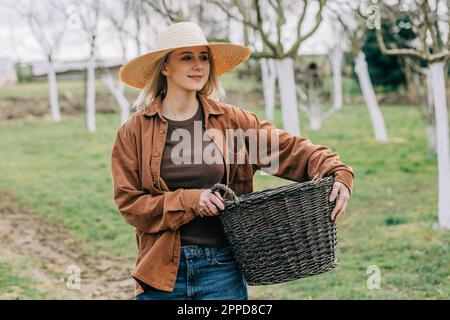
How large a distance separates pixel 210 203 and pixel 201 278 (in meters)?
0.34

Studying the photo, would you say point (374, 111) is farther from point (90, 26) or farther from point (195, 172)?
point (195, 172)

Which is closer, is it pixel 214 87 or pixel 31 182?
pixel 214 87

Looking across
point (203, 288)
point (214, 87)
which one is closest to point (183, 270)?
point (203, 288)

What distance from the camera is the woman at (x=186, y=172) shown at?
282 centimetres

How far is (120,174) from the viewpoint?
287 centimetres

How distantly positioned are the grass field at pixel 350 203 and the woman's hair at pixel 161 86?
3054 millimetres

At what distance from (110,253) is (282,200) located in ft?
17.8

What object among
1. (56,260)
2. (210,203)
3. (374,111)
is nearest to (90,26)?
(374,111)

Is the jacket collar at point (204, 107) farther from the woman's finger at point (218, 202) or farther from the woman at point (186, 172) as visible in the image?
the woman's finger at point (218, 202)

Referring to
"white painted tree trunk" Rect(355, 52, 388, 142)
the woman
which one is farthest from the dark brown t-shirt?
"white painted tree trunk" Rect(355, 52, 388, 142)

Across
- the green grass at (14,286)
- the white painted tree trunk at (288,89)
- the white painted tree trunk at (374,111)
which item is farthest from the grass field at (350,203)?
the white painted tree trunk at (288,89)

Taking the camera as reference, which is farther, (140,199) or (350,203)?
(350,203)

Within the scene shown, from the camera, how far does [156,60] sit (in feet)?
10.2

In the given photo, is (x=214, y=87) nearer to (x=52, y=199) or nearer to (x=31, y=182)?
(x=52, y=199)
